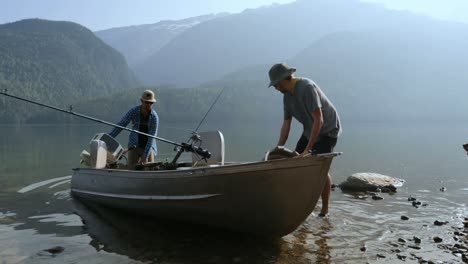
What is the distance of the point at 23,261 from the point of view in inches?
279

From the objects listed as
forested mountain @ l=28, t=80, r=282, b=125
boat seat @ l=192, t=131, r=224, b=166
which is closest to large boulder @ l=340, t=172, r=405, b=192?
boat seat @ l=192, t=131, r=224, b=166

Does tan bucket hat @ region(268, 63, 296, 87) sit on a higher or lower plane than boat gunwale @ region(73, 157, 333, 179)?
higher

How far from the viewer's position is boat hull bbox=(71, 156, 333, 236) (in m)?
6.62

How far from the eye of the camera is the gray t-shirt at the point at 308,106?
7.27m

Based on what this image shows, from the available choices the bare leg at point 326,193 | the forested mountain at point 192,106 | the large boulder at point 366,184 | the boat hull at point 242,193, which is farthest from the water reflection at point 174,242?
the forested mountain at point 192,106

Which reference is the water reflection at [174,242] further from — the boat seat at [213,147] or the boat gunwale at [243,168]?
the boat seat at [213,147]

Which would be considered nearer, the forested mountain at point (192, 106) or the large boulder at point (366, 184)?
the large boulder at point (366, 184)

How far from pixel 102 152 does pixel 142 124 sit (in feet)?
4.95

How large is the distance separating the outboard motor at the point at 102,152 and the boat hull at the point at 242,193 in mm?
2434

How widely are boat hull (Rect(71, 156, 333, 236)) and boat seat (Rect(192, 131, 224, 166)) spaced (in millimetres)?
1552

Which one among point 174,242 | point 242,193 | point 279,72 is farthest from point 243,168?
point 174,242

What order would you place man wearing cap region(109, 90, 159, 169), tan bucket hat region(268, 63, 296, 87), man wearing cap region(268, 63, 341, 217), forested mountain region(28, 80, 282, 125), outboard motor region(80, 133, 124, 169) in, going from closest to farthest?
man wearing cap region(268, 63, 341, 217) → tan bucket hat region(268, 63, 296, 87) → man wearing cap region(109, 90, 159, 169) → outboard motor region(80, 133, 124, 169) → forested mountain region(28, 80, 282, 125)

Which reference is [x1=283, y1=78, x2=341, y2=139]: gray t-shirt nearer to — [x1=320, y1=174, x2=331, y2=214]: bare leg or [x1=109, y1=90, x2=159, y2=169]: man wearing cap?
[x1=320, y1=174, x2=331, y2=214]: bare leg

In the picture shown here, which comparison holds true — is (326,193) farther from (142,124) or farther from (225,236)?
(142,124)
